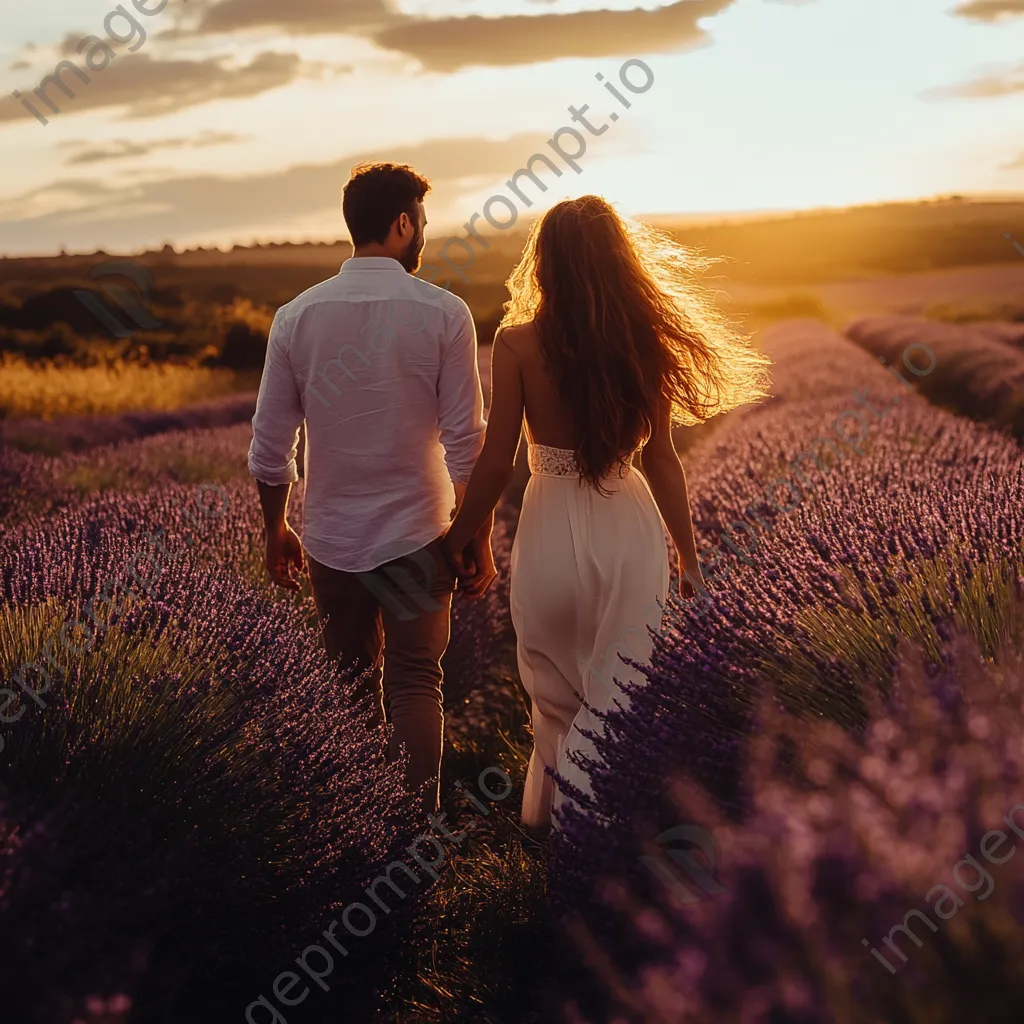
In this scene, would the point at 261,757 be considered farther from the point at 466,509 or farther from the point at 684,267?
the point at 684,267

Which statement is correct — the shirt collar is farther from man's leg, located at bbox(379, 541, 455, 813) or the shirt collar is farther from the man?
man's leg, located at bbox(379, 541, 455, 813)

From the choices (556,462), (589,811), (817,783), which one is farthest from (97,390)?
(817,783)

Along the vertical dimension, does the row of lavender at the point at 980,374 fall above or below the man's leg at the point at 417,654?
below

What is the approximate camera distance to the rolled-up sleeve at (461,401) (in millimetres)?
3277

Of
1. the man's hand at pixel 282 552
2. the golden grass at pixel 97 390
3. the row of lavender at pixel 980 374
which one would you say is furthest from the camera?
the golden grass at pixel 97 390

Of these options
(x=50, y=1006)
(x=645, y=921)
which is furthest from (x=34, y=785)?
(x=645, y=921)

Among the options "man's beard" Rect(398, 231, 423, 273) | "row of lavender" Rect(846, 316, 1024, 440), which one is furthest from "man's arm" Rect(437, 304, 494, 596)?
"row of lavender" Rect(846, 316, 1024, 440)

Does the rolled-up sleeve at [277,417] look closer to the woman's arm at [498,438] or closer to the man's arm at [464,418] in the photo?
the man's arm at [464,418]

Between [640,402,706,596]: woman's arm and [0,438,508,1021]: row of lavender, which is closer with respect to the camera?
[0,438,508,1021]: row of lavender

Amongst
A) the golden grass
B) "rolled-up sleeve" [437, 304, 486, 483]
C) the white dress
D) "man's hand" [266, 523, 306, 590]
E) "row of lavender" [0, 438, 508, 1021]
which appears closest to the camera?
"row of lavender" [0, 438, 508, 1021]

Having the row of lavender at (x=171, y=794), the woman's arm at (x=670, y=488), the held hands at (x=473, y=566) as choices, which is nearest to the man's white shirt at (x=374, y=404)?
the held hands at (x=473, y=566)

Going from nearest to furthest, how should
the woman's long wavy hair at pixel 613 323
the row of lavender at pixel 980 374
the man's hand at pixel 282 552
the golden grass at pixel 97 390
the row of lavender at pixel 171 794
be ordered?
1. the row of lavender at pixel 171 794
2. the woman's long wavy hair at pixel 613 323
3. the man's hand at pixel 282 552
4. the row of lavender at pixel 980 374
5. the golden grass at pixel 97 390

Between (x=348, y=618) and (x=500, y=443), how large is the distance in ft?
2.41

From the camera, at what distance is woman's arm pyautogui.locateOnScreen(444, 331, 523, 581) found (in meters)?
3.21
